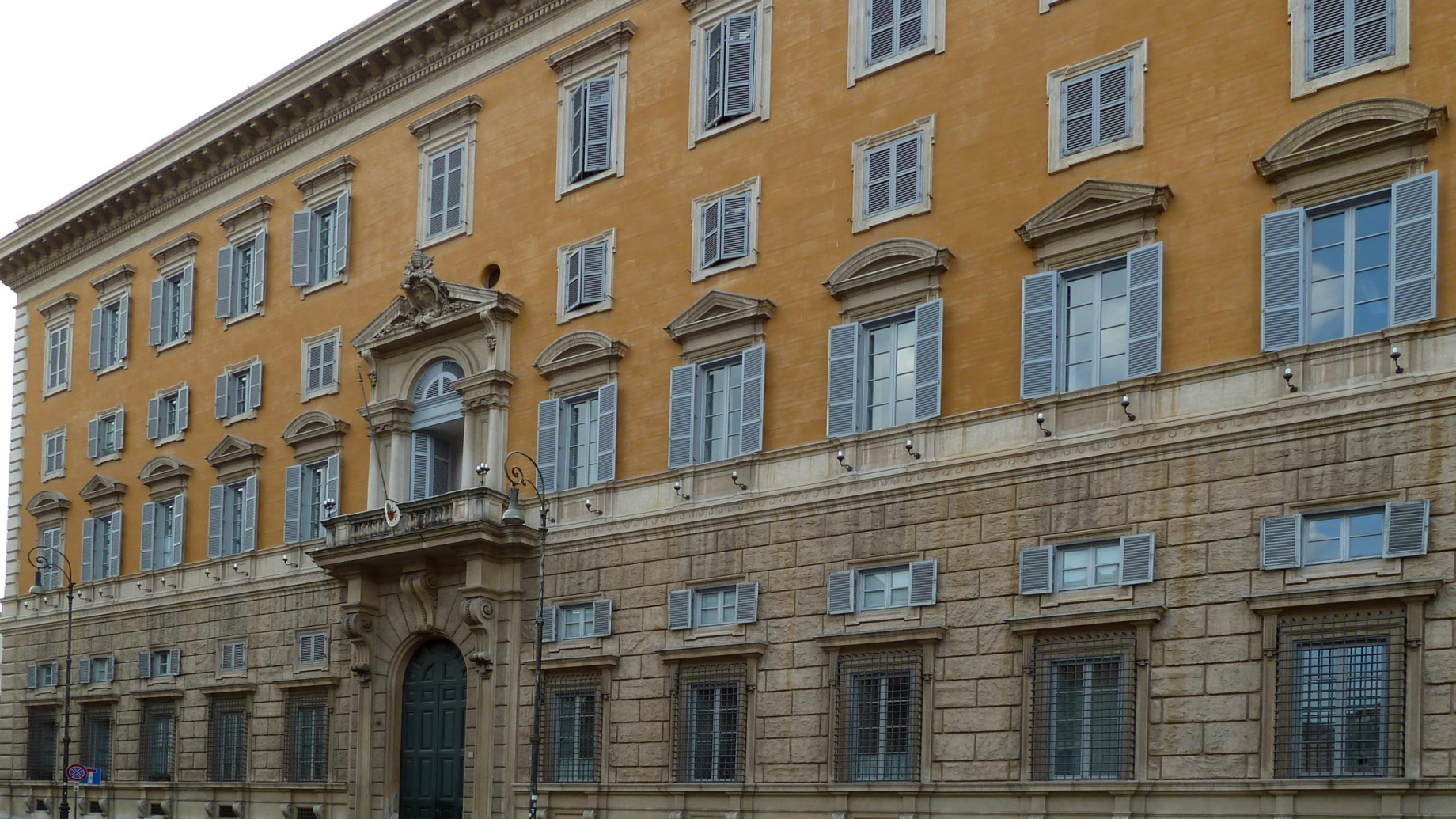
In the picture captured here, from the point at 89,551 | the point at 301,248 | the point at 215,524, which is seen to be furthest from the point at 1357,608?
the point at 89,551

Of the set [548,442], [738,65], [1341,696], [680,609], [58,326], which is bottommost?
[1341,696]

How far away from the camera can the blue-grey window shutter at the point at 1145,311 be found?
22609 mm

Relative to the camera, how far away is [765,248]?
2803cm

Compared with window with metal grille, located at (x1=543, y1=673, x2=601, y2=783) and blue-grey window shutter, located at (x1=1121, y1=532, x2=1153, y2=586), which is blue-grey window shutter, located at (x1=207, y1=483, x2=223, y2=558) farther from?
blue-grey window shutter, located at (x1=1121, y1=532, x2=1153, y2=586)

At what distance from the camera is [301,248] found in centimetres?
3800

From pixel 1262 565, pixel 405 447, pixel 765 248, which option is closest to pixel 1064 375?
pixel 1262 565

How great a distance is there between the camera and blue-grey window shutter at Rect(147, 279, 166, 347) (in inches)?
1681

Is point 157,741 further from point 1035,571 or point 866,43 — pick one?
point 1035,571

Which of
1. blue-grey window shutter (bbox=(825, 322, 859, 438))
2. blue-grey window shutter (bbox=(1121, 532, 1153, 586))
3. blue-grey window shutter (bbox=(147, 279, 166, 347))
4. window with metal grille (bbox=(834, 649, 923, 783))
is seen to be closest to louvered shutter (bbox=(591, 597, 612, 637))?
window with metal grille (bbox=(834, 649, 923, 783))

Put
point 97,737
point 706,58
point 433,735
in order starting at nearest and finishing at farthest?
point 706,58 → point 433,735 → point 97,737

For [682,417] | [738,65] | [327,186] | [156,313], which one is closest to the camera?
[682,417]

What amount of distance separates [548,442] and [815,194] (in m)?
7.16

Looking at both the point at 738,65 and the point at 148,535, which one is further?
the point at 148,535

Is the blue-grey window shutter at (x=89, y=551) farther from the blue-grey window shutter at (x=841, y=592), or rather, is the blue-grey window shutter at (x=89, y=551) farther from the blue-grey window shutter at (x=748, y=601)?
the blue-grey window shutter at (x=841, y=592)
